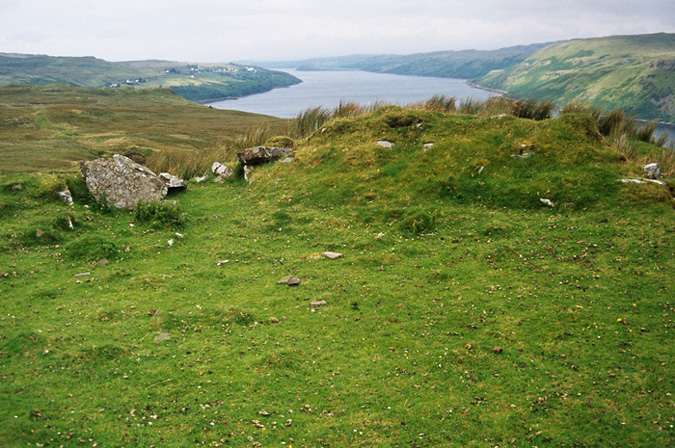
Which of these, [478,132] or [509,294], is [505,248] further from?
[478,132]

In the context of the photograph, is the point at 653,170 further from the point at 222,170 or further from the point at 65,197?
the point at 65,197

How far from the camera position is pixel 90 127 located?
2763 inches

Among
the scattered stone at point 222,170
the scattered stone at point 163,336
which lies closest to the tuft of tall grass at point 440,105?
the scattered stone at point 222,170

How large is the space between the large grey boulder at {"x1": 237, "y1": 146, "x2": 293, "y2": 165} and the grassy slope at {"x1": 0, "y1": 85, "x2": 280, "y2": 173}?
21595 millimetres

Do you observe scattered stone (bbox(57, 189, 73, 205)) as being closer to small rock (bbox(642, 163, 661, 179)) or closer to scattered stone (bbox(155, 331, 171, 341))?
scattered stone (bbox(155, 331, 171, 341))

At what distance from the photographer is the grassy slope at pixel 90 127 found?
144 feet

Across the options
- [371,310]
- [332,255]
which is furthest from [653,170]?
[371,310]

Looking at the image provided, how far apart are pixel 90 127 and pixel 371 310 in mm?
73019

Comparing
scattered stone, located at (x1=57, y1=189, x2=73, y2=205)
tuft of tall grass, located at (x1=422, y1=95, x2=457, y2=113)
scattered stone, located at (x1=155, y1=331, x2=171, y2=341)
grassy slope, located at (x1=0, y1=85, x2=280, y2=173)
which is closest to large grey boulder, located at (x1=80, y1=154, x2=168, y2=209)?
scattered stone, located at (x1=57, y1=189, x2=73, y2=205)

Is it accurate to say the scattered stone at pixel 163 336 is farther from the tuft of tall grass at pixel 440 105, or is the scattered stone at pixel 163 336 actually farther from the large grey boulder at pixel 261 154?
the tuft of tall grass at pixel 440 105

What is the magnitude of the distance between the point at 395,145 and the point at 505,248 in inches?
342

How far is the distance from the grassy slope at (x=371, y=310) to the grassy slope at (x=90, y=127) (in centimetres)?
2689

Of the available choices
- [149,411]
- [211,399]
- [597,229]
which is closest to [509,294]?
[597,229]

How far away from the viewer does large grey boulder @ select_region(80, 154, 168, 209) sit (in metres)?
17.9
